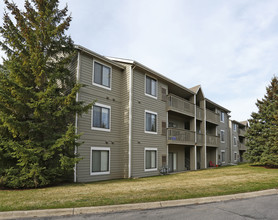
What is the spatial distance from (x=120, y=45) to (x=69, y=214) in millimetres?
13388

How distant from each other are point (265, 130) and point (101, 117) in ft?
59.5

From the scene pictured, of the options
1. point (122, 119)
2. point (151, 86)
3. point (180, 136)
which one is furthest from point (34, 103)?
point (180, 136)

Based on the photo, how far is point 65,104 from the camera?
10.9m

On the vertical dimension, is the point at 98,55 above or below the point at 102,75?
above

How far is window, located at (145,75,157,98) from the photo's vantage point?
58.2 feet

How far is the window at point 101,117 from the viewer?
14.1 metres

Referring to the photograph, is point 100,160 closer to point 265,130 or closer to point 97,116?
point 97,116

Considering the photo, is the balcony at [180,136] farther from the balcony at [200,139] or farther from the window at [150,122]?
the window at [150,122]

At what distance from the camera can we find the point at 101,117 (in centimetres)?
1458

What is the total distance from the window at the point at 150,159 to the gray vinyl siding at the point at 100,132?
229 centimetres

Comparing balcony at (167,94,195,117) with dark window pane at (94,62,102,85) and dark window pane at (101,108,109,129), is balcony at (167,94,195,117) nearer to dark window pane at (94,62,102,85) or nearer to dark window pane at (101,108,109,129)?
dark window pane at (101,108,109,129)

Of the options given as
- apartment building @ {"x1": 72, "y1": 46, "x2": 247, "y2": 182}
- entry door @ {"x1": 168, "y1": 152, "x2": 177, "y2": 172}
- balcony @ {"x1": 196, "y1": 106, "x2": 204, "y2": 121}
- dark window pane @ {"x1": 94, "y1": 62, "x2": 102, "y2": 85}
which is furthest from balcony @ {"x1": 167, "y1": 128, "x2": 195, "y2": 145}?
dark window pane @ {"x1": 94, "y1": 62, "x2": 102, "y2": 85}

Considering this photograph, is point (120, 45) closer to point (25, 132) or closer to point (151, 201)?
point (25, 132)

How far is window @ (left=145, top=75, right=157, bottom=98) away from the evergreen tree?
41.0 ft
